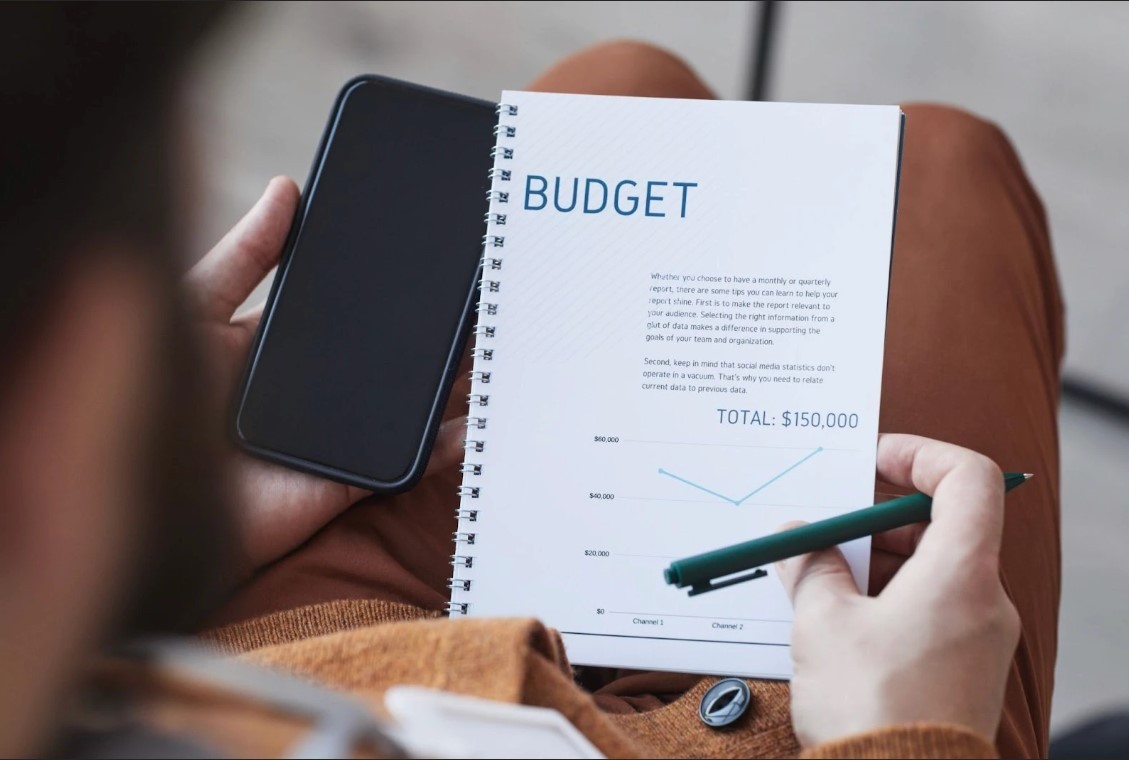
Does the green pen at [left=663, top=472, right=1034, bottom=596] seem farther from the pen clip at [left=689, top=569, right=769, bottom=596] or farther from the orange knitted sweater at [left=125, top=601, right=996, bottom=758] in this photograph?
the orange knitted sweater at [left=125, top=601, right=996, bottom=758]

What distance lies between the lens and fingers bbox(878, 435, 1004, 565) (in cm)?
54

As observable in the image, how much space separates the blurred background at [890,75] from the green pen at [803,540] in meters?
0.74

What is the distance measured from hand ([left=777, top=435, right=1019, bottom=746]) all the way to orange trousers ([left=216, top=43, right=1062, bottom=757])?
0.14 meters

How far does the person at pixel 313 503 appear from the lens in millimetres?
254

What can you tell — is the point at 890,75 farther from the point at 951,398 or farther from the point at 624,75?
the point at 951,398

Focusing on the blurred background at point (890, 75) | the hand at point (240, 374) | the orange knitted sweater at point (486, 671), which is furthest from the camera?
the blurred background at point (890, 75)

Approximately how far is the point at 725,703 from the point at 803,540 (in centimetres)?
10

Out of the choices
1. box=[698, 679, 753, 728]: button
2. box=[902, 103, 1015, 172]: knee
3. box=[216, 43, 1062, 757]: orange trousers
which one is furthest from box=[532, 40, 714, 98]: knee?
box=[698, 679, 753, 728]: button

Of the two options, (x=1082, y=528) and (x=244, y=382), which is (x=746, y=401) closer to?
(x=244, y=382)

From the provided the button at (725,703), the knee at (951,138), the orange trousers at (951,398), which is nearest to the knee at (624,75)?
the orange trousers at (951,398)

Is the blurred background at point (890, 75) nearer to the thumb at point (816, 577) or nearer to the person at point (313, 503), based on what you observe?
the person at point (313, 503)

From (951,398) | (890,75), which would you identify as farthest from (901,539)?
(890,75)

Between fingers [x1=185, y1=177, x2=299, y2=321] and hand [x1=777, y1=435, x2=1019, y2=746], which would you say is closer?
hand [x1=777, y1=435, x2=1019, y2=746]

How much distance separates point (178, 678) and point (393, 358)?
0.41 metres
